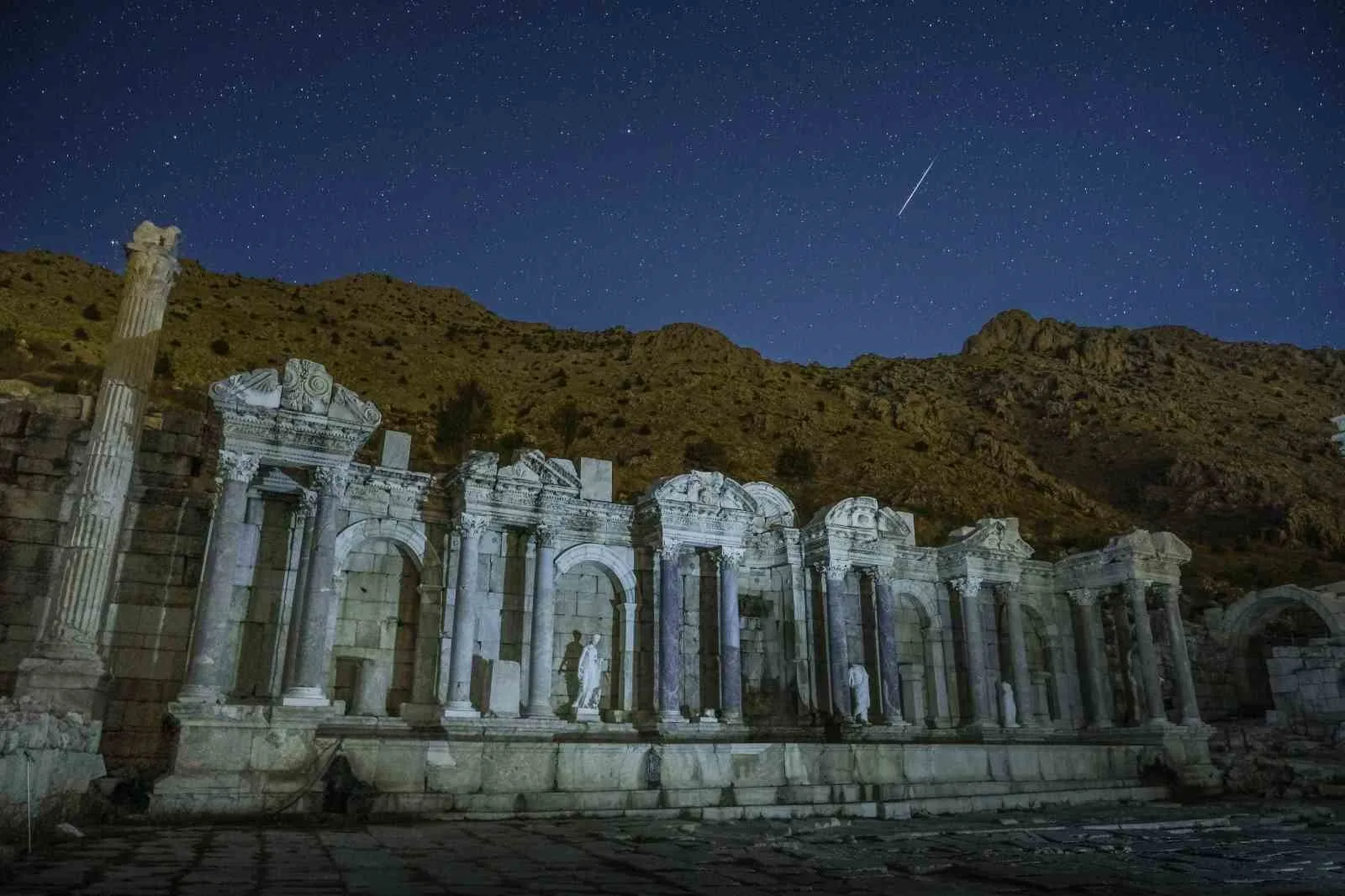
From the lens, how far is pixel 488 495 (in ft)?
60.5

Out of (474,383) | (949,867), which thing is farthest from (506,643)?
(474,383)

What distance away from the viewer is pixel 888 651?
21.9m

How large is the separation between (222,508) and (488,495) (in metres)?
5.10

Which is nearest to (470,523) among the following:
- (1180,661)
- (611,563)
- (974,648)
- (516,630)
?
(516,630)

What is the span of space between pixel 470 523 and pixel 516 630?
102 inches

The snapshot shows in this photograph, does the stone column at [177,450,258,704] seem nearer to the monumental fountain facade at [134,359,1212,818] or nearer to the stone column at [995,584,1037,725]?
the monumental fountain facade at [134,359,1212,818]

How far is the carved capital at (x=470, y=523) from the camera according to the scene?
59.7 ft

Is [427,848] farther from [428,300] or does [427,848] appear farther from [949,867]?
[428,300]

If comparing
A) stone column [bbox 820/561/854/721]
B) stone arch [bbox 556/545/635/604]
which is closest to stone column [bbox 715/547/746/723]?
stone arch [bbox 556/545/635/604]

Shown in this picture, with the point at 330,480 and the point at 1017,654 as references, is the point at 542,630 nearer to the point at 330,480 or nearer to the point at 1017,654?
the point at 330,480

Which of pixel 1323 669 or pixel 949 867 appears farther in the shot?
pixel 1323 669

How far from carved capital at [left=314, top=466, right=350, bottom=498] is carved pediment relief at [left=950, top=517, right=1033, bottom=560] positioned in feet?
52.1

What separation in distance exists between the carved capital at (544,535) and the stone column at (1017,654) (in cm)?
1287

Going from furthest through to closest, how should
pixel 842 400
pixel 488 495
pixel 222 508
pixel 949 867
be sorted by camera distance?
pixel 842 400 → pixel 488 495 → pixel 222 508 → pixel 949 867
